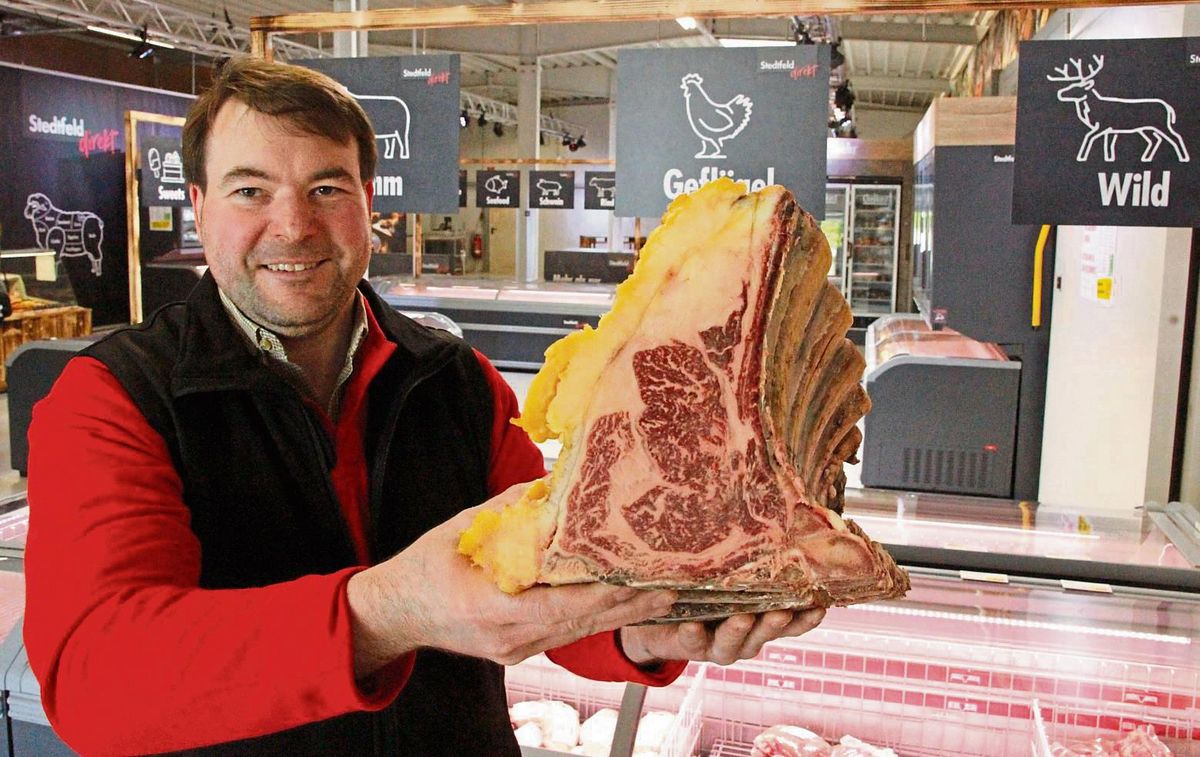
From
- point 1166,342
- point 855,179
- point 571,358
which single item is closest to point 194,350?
point 571,358

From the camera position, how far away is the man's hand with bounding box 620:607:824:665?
3.15 ft

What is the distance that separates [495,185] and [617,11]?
28.3ft

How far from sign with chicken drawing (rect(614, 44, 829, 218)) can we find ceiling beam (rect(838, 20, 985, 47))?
30.7 ft

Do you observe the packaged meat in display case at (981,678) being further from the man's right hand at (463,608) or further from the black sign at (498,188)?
the black sign at (498,188)

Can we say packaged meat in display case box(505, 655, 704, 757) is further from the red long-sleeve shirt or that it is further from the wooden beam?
the wooden beam

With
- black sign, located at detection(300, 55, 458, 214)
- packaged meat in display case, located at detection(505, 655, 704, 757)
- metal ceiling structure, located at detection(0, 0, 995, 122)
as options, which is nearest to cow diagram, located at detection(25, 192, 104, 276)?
metal ceiling structure, located at detection(0, 0, 995, 122)

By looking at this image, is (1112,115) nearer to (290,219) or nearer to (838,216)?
(290,219)

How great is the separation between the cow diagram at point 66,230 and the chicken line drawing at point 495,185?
6.43 metres

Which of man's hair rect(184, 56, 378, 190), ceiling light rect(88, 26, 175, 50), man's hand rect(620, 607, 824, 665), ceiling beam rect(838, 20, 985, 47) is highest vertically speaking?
A: ceiling beam rect(838, 20, 985, 47)

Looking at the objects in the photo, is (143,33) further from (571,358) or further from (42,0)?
(571,358)

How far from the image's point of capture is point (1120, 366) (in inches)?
174

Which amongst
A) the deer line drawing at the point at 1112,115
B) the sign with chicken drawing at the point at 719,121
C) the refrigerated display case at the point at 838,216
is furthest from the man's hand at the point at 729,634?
the refrigerated display case at the point at 838,216

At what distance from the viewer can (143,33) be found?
37.0 ft

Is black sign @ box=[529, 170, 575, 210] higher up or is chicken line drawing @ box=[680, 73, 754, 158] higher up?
black sign @ box=[529, 170, 575, 210]
